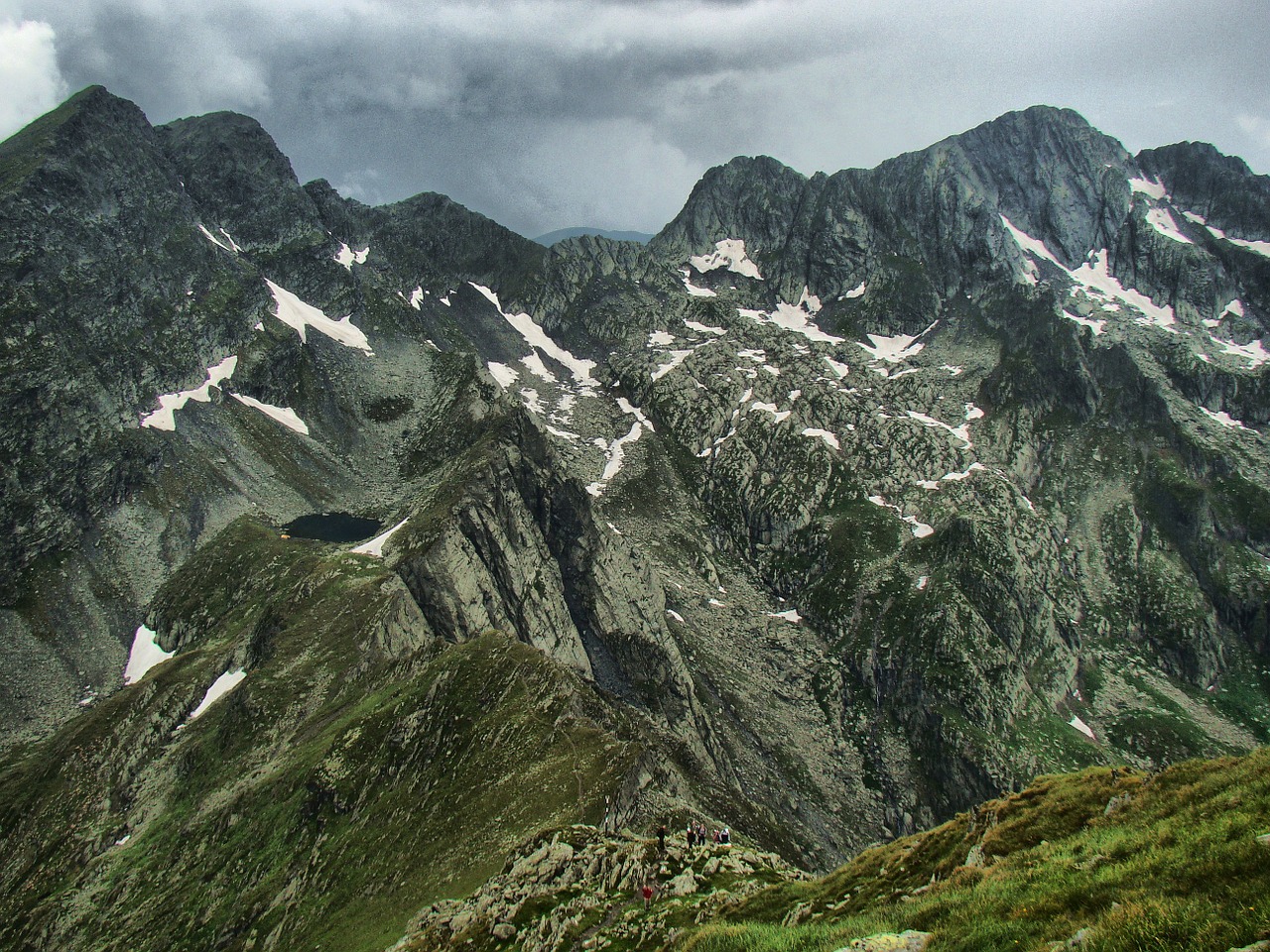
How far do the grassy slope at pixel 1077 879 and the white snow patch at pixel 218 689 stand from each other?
72583mm

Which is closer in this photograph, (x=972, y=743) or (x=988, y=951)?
(x=988, y=951)

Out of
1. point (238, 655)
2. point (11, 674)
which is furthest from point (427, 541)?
point (11, 674)

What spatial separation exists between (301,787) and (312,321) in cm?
15800

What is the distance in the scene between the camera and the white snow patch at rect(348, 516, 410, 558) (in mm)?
93369

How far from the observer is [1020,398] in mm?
182500

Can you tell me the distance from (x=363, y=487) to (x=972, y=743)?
409 ft

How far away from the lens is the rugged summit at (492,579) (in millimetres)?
54844

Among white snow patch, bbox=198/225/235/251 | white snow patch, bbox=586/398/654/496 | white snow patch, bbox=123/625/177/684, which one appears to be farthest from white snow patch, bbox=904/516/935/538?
white snow patch, bbox=198/225/235/251

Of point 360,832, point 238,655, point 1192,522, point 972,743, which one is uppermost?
point 238,655

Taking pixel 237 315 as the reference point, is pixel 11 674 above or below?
below

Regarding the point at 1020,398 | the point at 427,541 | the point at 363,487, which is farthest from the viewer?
the point at 1020,398

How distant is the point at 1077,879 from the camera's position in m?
13.0

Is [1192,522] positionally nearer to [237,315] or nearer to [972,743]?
[972,743]

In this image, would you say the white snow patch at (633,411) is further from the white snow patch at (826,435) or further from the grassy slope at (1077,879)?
the grassy slope at (1077,879)
